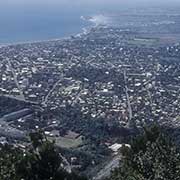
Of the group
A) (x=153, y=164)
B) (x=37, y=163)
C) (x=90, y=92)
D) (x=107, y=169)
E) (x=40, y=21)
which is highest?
(x=153, y=164)

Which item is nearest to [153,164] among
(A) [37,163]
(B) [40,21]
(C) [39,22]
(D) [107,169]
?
(A) [37,163]

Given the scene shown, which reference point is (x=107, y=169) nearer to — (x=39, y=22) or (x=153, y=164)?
(x=153, y=164)

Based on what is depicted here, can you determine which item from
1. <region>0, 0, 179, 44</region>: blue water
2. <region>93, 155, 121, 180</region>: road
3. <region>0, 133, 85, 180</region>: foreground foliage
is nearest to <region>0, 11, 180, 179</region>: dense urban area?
<region>93, 155, 121, 180</region>: road

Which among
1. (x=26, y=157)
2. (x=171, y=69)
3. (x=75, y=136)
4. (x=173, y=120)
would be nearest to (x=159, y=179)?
(x=26, y=157)

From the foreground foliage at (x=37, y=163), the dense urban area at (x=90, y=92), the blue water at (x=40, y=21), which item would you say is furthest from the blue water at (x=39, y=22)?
the foreground foliage at (x=37, y=163)

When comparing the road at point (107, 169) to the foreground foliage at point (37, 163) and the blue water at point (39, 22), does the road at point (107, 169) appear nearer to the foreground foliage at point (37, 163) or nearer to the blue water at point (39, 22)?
the foreground foliage at point (37, 163)

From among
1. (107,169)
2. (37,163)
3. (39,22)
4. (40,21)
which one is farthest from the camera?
(40,21)

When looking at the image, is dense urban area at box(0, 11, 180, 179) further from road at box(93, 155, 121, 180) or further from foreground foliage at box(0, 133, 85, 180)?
foreground foliage at box(0, 133, 85, 180)

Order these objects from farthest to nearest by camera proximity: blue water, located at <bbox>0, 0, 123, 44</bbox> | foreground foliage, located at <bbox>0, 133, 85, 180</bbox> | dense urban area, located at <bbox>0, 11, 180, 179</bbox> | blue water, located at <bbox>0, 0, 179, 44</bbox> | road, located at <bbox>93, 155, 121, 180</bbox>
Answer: blue water, located at <bbox>0, 0, 179, 44</bbox> → blue water, located at <bbox>0, 0, 123, 44</bbox> → dense urban area, located at <bbox>0, 11, 180, 179</bbox> → road, located at <bbox>93, 155, 121, 180</bbox> → foreground foliage, located at <bbox>0, 133, 85, 180</bbox>
